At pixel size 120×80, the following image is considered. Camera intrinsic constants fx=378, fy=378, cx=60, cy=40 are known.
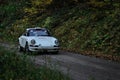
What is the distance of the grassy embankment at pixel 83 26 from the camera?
77.7 feet

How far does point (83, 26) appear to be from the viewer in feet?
95.2

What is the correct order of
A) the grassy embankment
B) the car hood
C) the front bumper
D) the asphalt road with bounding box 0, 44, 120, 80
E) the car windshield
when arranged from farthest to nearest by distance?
the car windshield, the grassy embankment, the car hood, the front bumper, the asphalt road with bounding box 0, 44, 120, 80

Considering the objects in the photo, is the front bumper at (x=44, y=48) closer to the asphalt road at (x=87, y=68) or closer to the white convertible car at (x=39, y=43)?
the white convertible car at (x=39, y=43)

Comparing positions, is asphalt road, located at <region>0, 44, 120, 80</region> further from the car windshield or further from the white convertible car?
the car windshield

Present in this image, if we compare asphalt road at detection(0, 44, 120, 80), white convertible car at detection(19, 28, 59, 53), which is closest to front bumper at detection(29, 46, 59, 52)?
white convertible car at detection(19, 28, 59, 53)

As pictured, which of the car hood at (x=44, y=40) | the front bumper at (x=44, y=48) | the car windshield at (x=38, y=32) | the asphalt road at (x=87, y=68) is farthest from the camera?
the car windshield at (x=38, y=32)

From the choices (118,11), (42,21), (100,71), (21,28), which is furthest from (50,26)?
(100,71)

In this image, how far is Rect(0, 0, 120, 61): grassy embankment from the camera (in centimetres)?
2367

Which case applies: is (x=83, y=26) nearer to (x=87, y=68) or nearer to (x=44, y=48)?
(x=44, y=48)

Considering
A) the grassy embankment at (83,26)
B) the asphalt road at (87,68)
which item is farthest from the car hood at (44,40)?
the asphalt road at (87,68)

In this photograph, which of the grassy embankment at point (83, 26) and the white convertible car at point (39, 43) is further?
the grassy embankment at point (83, 26)

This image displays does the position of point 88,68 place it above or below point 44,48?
above

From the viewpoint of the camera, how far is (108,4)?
2831cm

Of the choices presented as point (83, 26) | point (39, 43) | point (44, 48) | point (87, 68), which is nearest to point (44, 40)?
point (39, 43)
